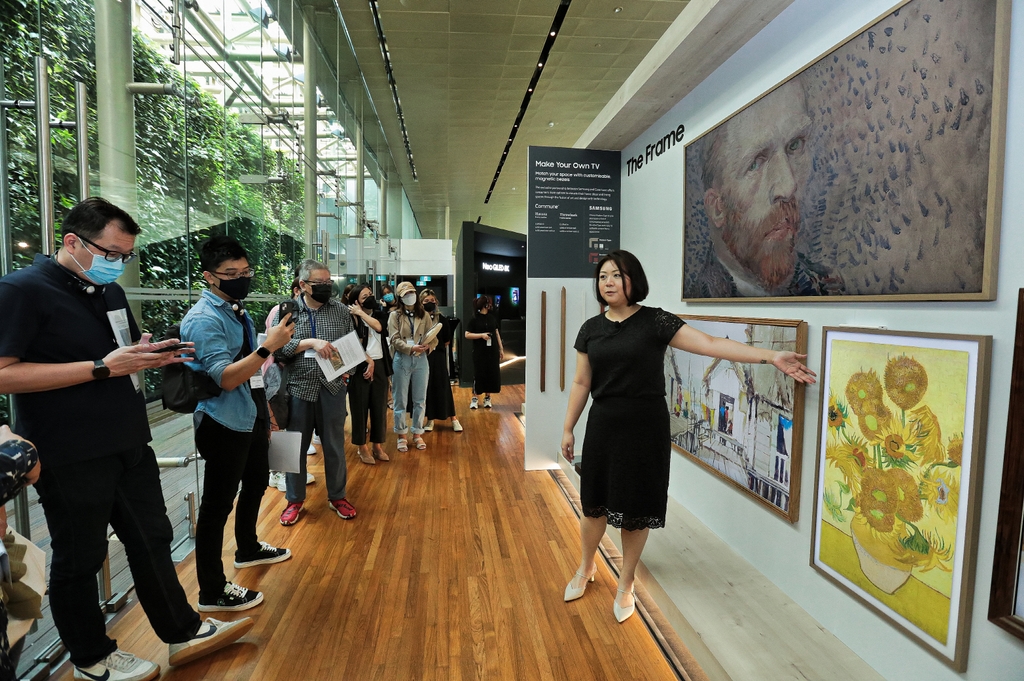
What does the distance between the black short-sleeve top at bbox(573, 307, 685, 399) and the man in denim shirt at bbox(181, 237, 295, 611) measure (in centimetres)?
140

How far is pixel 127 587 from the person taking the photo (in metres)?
2.54

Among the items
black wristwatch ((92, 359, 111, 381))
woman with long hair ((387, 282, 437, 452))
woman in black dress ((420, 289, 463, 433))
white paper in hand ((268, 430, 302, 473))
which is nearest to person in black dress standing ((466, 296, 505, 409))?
woman in black dress ((420, 289, 463, 433))

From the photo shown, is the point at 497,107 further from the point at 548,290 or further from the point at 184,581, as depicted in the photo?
the point at 184,581

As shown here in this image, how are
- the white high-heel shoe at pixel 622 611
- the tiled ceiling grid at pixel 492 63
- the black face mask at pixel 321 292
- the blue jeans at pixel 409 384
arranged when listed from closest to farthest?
1. the white high-heel shoe at pixel 622 611
2. the black face mask at pixel 321 292
3. the blue jeans at pixel 409 384
4. the tiled ceiling grid at pixel 492 63

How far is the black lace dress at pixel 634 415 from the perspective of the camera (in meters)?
2.16

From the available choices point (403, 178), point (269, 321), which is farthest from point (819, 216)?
point (403, 178)

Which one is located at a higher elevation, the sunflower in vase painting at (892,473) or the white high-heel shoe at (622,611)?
the sunflower in vase painting at (892,473)

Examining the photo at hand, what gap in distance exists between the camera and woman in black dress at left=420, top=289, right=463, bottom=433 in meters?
5.74

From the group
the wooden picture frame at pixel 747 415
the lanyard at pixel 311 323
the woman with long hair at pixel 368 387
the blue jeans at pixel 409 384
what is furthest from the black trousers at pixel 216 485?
the blue jeans at pixel 409 384

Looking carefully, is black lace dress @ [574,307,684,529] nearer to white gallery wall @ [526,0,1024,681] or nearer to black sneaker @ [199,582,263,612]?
white gallery wall @ [526,0,1024,681]

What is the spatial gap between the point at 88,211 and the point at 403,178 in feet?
44.3

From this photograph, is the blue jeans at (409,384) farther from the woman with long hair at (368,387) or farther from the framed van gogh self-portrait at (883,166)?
the framed van gogh self-portrait at (883,166)

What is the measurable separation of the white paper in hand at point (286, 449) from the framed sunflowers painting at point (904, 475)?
255cm

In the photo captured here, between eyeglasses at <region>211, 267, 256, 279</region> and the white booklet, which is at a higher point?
eyeglasses at <region>211, 267, 256, 279</region>
